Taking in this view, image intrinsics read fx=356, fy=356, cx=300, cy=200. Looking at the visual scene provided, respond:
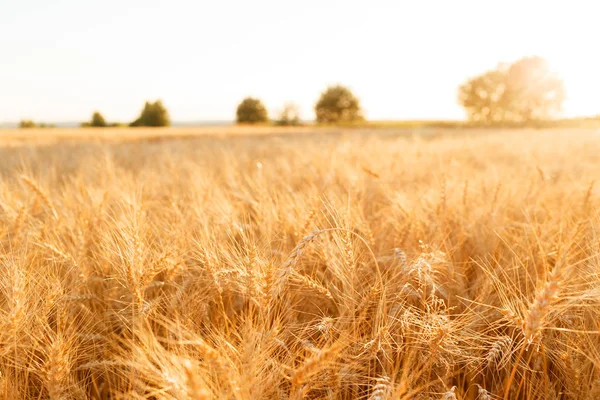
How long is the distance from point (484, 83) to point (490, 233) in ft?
121

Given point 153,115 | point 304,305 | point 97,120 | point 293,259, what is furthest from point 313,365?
point 97,120

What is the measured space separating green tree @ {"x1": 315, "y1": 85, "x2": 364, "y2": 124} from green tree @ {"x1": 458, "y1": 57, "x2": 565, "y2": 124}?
1118 cm

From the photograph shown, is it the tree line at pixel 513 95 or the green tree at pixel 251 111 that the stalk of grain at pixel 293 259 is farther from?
the green tree at pixel 251 111

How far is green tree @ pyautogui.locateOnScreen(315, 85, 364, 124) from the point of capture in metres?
38.8

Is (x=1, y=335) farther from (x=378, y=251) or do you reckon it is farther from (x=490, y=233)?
(x=490, y=233)

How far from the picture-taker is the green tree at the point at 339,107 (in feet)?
127

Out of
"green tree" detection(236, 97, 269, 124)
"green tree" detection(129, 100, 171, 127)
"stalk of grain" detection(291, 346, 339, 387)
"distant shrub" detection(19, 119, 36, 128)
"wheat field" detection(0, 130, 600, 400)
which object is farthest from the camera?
"green tree" detection(236, 97, 269, 124)

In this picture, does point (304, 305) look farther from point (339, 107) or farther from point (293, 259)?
point (339, 107)

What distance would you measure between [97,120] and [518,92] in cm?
4140

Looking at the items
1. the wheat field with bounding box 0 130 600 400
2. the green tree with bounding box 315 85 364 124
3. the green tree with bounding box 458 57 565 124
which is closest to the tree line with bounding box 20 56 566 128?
the green tree with bounding box 458 57 565 124

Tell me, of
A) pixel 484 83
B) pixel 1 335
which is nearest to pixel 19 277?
pixel 1 335

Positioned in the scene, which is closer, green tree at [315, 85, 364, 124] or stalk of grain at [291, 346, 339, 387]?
stalk of grain at [291, 346, 339, 387]

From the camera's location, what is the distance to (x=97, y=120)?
125ft

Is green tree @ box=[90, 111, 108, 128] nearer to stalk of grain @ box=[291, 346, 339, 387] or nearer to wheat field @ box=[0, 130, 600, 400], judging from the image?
wheat field @ box=[0, 130, 600, 400]
